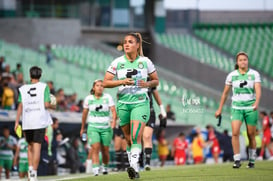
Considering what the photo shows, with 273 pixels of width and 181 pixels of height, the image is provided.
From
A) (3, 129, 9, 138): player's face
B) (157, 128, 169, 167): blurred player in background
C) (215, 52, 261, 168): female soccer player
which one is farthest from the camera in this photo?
(157, 128, 169, 167): blurred player in background

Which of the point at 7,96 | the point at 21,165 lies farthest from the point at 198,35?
the point at 21,165

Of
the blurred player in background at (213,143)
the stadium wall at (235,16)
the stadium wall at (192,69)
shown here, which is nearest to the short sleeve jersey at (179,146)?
the blurred player in background at (213,143)

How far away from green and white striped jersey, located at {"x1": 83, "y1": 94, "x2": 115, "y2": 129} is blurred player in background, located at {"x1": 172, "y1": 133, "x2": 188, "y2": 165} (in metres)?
11.0

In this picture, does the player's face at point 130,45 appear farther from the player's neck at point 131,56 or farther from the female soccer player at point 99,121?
the female soccer player at point 99,121

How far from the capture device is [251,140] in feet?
60.0

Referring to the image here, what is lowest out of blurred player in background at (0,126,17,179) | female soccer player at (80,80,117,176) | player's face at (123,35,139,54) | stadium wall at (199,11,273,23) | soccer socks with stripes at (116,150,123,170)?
soccer socks with stripes at (116,150,123,170)

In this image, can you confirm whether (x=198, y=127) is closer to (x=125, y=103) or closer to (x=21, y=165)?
(x=21, y=165)

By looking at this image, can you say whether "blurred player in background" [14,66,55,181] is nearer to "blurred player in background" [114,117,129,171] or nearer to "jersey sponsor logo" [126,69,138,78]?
"jersey sponsor logo" [126,69,138,78]

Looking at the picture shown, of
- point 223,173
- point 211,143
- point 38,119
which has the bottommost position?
point 211,143

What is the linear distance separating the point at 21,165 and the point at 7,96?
428cm

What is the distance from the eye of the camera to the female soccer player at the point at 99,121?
19.7 m

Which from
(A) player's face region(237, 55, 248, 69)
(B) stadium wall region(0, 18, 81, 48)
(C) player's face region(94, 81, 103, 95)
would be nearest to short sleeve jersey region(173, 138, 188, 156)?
(C) player's face region(94, 81, 103, 95)

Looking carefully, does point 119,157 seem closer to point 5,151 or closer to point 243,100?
point 5,151

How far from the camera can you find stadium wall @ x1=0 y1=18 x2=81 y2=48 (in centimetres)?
4881
